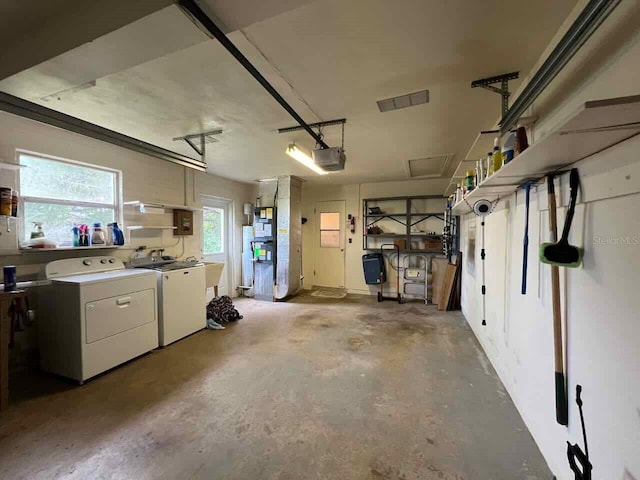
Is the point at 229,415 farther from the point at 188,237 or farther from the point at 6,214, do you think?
the point at 188,237

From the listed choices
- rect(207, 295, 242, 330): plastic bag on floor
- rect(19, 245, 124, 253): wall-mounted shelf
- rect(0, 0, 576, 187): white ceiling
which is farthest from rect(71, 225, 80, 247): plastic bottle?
rect(207, 295, 242, 330): plastic bag on floor

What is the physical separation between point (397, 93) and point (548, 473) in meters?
2.73

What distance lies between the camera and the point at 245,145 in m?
3.49

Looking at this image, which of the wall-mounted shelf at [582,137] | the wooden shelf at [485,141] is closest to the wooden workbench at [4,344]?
the wall-mounted shelf at [582,137]

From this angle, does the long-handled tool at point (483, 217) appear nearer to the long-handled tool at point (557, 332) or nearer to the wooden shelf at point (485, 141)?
the wooden shelf at point (485, 141)

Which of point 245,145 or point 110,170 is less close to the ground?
point 245,145

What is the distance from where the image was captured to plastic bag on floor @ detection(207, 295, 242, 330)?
4.05 metres

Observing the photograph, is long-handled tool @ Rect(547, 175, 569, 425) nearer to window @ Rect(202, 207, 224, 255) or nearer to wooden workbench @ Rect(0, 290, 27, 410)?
wooden workbench @ Rect(0, 290, 27, 410)

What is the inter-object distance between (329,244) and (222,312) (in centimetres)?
313

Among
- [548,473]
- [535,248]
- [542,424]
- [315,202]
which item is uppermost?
[315,202]

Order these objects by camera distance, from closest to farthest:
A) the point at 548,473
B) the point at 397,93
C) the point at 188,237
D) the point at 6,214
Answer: the point at 548,473
the point at 397,93
the point at 6,214
the point at 188,237

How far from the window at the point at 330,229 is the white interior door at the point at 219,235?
2.16 metres

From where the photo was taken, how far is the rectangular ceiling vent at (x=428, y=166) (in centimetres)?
422

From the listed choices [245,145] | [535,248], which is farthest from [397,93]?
[245,145]
